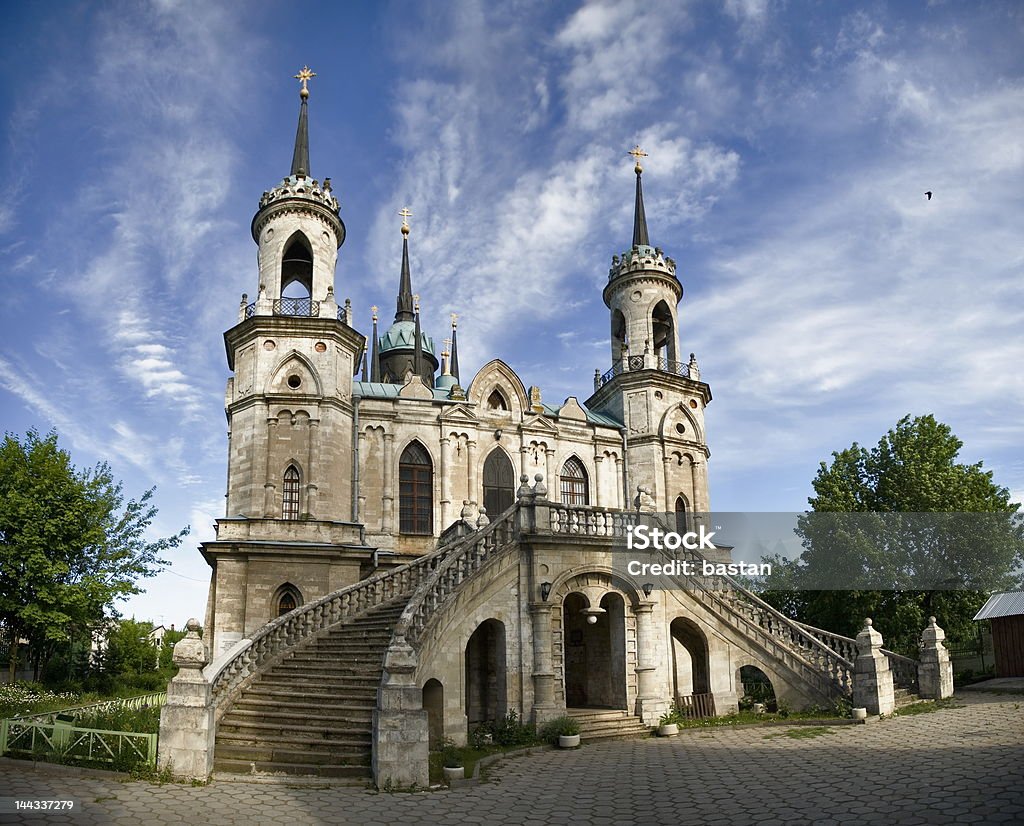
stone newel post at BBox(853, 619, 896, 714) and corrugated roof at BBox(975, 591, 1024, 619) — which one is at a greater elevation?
corrugated roof at BBox(975, 591, 1024, 619)

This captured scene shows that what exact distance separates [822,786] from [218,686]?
36.8ft

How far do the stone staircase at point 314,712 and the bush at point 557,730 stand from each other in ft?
13.8

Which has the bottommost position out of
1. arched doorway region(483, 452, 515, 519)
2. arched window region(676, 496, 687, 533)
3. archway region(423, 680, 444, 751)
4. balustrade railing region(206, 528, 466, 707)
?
archway region(423, 680, 444, 751)

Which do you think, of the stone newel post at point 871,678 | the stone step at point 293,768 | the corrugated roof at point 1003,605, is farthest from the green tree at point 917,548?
the stone step at point 293,768

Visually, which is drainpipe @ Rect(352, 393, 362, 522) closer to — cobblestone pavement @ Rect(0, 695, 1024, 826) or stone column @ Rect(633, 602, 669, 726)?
stone column @ Rect(633, 602, 669, 726)

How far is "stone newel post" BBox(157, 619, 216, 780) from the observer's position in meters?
13.9

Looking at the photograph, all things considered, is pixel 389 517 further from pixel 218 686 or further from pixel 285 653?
pixel 218 686

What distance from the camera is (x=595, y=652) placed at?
22984 millimetres

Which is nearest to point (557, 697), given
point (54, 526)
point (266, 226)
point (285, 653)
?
point (285, 653)

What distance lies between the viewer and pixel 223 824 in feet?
35.9

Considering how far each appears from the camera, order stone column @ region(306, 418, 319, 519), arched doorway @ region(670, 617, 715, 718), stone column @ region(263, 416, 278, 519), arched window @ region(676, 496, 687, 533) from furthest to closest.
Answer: arched window @ region(676, 496, 687, 533), stone column @ region(306, 418, 319, 519), stone column @ region(263, 416, 278, 519), arched doorway @ region(670, 617, 715, 718)

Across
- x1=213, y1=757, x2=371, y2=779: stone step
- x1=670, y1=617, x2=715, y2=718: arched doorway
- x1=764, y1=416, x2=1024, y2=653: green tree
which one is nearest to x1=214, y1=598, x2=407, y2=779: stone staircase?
x1=213, y1=757, x2=371, y2=779: stone step

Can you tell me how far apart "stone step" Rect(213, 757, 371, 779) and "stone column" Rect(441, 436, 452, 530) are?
14225 mm

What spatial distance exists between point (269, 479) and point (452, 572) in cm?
972
